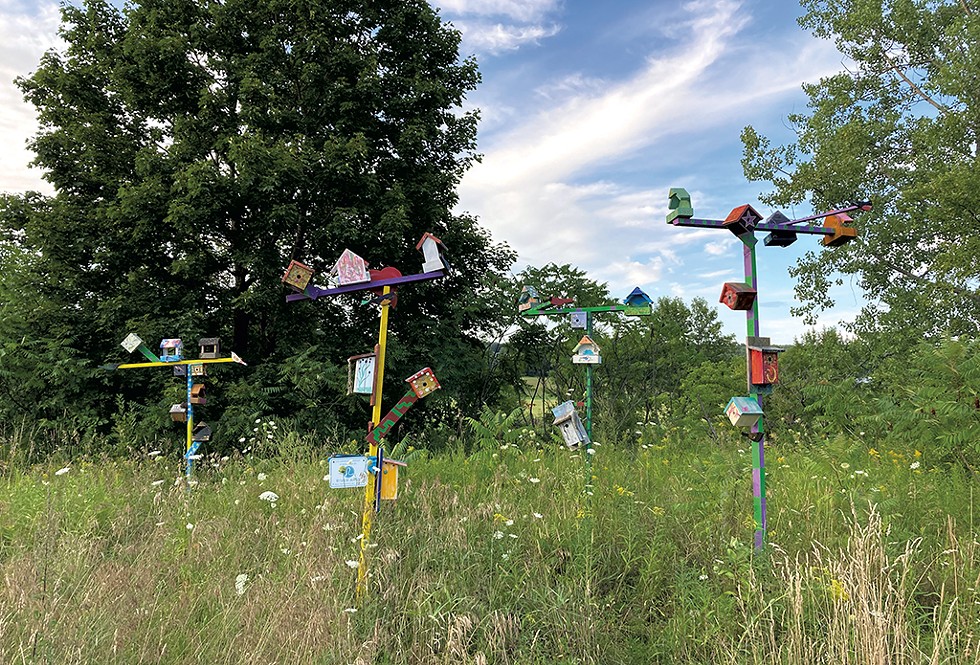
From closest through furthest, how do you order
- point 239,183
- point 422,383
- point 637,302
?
1. point 422,383
2. point 637,302
3. point 239,183

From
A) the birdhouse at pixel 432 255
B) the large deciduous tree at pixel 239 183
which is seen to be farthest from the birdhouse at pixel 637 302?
the large deciduous tree at pixel 239 183

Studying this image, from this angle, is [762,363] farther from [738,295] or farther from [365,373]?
[365,373]

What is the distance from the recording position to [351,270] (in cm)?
365

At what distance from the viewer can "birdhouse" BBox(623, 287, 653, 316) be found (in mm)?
5512

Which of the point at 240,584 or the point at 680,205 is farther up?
the point at 680,205

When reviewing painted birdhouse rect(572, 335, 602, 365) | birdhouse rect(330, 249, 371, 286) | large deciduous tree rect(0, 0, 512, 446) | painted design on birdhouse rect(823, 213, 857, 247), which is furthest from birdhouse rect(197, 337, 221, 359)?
painted design on birdhouse rect(823, 213, 857, 247)

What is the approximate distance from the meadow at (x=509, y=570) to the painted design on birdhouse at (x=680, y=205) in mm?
1947

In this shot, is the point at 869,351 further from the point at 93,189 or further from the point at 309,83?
the point at 93,189

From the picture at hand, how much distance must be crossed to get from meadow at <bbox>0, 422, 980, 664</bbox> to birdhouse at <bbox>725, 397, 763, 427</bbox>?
735 millimetres

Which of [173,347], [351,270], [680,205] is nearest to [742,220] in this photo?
[680,205]

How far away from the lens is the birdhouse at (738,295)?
3.40 m

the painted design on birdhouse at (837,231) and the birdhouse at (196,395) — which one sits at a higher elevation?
the painted design on birdhouse at (837,231)

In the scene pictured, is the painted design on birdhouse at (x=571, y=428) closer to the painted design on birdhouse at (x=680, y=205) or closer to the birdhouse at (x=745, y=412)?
the birdhouse at (x=745, y=412)

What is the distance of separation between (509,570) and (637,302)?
10.4 feet
